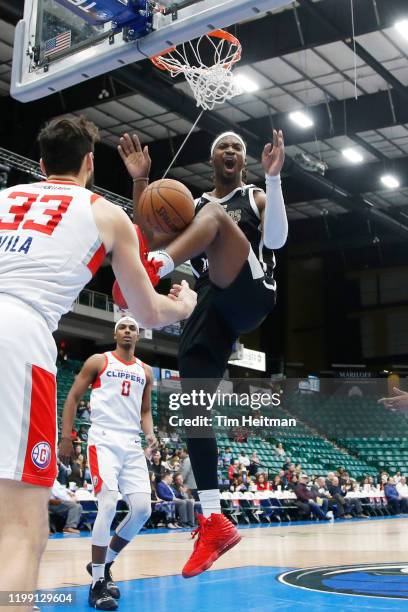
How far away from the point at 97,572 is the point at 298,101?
15240 mm

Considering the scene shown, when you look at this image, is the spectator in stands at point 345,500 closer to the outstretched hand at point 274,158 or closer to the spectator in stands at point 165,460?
the spectator in stands at point 165,460

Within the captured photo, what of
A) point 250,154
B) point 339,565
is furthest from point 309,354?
point 339,565

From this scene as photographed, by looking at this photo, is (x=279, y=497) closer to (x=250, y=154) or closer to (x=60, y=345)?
(x=250, y=154)

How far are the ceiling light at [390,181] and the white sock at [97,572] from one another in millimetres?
17743

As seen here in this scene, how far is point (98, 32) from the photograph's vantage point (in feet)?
18.8

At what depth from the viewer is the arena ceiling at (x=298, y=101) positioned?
572 inches

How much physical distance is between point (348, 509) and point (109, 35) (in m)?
15.7

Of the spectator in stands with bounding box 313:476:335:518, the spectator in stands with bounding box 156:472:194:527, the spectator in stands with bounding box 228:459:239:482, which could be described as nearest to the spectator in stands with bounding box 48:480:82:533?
the spectator in stands with bounding box 156:472:194:527

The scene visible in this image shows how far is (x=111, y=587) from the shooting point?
524cm

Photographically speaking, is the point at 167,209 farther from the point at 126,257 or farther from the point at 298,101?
the point at 298,101

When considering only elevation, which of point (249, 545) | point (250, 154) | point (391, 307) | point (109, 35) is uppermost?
point (250, 154)

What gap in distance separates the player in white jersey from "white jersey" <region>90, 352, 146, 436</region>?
3414 millimetres

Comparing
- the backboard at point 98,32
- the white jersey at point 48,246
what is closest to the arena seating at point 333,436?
the backboard at point 98,32

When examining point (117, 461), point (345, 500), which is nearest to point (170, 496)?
point (345, 500)
